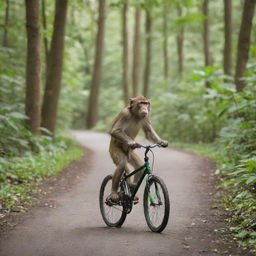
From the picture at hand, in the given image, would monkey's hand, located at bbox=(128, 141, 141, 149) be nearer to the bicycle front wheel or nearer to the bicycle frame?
the bicycle frame

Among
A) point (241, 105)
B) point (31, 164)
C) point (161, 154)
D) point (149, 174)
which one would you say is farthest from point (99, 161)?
point (149, 174)

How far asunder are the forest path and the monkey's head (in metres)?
1.75

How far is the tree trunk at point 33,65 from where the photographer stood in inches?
501

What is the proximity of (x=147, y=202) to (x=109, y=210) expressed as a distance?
953 millimetres

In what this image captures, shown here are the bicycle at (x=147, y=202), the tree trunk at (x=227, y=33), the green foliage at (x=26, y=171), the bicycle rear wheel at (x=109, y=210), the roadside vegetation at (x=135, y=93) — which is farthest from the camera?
the tree trunk at (x=227, y=33)

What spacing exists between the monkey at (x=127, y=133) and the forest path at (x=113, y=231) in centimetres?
73

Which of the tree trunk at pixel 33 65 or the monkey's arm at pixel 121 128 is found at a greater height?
the tree trunk at pixel 33 65

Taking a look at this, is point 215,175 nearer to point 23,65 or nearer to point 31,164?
point 31,164

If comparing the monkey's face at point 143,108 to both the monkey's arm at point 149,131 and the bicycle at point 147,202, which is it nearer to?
the monkey's arm at point 149,131

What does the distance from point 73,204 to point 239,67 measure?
8.02 m

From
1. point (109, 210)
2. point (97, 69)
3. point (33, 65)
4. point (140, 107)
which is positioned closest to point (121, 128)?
point (140, 107)

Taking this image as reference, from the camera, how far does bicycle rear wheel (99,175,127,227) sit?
671 cm

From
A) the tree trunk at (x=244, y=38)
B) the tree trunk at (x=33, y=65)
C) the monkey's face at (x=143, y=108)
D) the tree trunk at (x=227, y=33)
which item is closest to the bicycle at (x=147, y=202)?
the monkey's face at (x=143, y=108)

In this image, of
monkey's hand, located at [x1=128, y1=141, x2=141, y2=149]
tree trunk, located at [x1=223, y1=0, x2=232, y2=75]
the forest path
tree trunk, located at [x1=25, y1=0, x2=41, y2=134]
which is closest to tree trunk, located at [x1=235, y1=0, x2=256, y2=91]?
tree trunk, located at [x1=223, y1=0, x2=232, y2=75]
